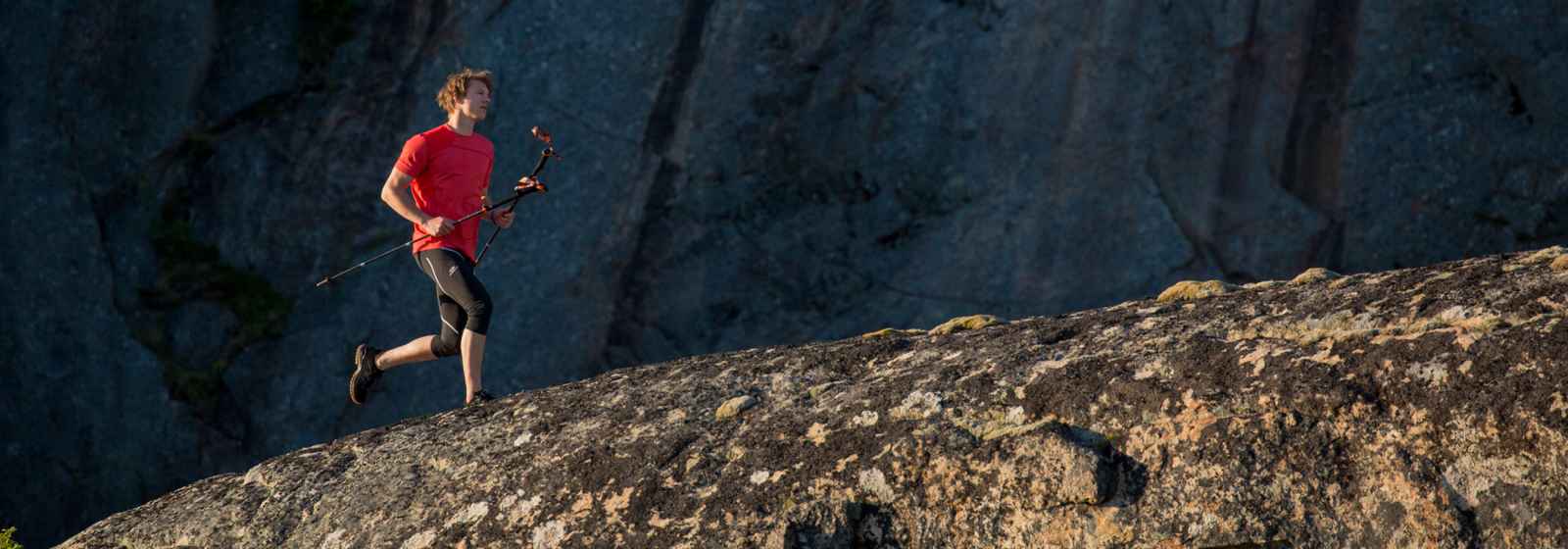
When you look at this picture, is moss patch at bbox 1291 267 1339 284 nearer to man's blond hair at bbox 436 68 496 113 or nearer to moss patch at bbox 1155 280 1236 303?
moss patch at bbox 1155 280 1236 303

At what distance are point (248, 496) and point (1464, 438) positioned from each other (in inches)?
183

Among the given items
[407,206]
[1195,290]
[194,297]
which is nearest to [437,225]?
[407,206]

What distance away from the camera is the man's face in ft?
27.5

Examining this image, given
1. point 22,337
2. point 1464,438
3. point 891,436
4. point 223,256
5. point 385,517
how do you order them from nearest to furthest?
point 1464,438 → point 891,436 → point 385,517 → point 22,337 → point 223,256

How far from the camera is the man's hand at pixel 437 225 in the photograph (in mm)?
8148

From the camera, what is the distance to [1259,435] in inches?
192

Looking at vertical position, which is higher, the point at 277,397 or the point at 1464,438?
the point at 1464,438

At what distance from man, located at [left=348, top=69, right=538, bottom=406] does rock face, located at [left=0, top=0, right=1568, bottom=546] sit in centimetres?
795

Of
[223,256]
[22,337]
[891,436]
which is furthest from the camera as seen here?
[223,256]

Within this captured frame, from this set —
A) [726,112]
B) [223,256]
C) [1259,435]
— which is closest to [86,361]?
[223,256]

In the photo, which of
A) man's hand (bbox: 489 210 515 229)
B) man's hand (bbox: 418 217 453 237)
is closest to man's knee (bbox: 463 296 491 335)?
man's hand (bbox: 418 217 453 237)

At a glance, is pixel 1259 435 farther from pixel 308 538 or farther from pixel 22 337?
pixel 22 337

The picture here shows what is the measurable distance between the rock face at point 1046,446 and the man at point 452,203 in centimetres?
158

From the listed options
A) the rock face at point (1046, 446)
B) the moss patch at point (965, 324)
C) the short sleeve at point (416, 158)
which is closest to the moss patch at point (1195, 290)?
the rock face at point (1046, 446)
